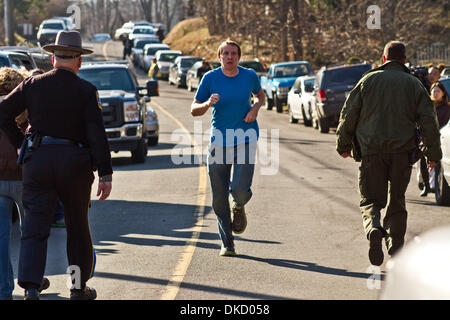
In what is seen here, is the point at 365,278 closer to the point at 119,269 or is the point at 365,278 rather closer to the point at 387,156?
the point at 387,156

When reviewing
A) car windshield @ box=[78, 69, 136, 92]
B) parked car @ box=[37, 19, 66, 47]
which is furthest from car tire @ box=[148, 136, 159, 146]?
parked car @ box=[37, 19, 66, 47]

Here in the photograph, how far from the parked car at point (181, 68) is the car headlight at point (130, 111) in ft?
105

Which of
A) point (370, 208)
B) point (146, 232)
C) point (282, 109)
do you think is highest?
point (370, 208)

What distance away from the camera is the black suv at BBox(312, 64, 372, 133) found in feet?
89.1

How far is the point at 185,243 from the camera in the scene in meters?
10.5

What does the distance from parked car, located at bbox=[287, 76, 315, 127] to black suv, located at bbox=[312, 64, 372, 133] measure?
696mm

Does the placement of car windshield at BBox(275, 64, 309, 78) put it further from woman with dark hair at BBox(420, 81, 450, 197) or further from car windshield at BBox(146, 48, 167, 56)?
car windshield at BBox(146, 48, 167, 56)

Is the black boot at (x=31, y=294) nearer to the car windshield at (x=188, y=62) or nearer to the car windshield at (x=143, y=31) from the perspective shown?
the car windshield at (x=188, y=62)

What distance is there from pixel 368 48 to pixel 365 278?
120 feet

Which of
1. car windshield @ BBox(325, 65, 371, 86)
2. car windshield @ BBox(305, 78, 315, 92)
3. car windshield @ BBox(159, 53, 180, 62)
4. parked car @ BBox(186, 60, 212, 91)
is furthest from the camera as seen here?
car windshield @ BBox(159, 53, 180, 62)

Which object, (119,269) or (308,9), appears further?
(308,9)

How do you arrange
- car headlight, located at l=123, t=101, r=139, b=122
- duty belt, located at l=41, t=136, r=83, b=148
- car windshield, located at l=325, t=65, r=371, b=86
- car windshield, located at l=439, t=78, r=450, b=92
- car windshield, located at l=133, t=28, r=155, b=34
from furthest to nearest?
car windshield, located at l=133, t=28, r=155, b=34 < car windshield, located at l=325, t=65, r=371, b=86 < car headlight, located at l=123, t=101, r=139, b=122 < car windshield, located at l=439, t=78, r=450, b=92 < duty belt, located at l=41, t=136, r=83, b=148

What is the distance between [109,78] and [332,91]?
26.0 feet
